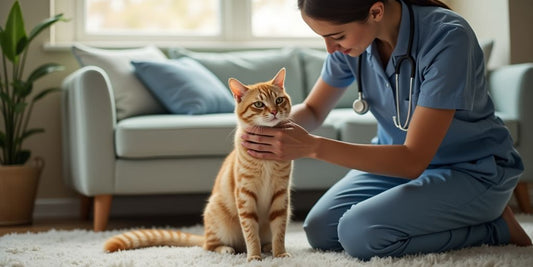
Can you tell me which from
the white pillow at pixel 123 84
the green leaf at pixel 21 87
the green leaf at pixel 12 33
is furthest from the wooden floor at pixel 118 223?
the green leaf at pixel 12 33

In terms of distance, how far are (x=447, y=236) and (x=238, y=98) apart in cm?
77

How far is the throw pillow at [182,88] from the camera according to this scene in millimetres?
3148

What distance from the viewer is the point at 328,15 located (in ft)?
5.33

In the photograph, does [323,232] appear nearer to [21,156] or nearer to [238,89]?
[238,89]

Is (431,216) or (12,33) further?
(12,33)

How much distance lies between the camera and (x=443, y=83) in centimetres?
161

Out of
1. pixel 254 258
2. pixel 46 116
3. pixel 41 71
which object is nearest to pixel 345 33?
pixel 254 258

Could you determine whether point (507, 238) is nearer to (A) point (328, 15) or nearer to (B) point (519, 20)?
(A) point (328, 15)

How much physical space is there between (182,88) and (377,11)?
5.40ft

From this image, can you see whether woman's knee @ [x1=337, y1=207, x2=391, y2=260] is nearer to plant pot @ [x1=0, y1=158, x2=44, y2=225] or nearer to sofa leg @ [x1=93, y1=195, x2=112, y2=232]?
sofa leg @ [x1=93, y1=195, x2=112, y2=232]

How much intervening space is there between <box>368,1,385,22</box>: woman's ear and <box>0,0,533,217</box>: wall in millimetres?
2140

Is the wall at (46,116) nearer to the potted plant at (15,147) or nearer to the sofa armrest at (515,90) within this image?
the potted plant at (15,147)

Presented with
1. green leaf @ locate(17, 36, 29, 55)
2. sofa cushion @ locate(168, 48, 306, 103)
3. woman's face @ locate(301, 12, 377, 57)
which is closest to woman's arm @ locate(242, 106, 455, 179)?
woman's face @ locate(301, 12, 377, 57)

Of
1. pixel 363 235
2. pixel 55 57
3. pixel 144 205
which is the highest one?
pixel 55 57
